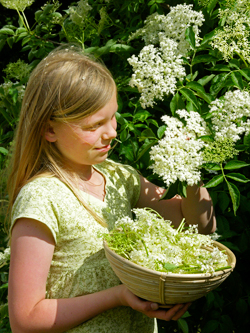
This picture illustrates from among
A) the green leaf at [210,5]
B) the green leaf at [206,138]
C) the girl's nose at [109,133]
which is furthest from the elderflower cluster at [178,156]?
the green leaf at [210,5]

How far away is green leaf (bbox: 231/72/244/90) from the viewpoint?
5.03ft

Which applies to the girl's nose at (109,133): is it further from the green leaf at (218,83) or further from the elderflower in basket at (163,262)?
the green leaf at (218,83)

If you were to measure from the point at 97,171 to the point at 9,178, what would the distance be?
34cm

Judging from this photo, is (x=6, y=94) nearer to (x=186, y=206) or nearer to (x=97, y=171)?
(x=97, y=171)

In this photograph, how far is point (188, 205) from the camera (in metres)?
1.53

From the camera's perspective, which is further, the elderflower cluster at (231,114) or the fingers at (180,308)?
the elderflower cluster at (231,114)

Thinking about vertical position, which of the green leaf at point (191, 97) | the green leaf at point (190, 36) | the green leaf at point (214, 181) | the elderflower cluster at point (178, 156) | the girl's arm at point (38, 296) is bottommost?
the girl's arm at point (38, 296)

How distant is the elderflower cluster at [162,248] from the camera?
3.59 ft

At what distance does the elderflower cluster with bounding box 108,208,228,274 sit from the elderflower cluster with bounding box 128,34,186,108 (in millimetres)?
488

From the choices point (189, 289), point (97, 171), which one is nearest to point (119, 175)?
point (97, 171)

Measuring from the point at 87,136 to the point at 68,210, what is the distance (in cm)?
25

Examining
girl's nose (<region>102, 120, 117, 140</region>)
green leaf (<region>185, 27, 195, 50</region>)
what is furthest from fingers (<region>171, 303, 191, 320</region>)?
green leaf (<region>185, 27, 195, 50</region>)

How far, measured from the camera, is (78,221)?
4.35 ft

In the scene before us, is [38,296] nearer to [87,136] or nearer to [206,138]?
[87,136]
